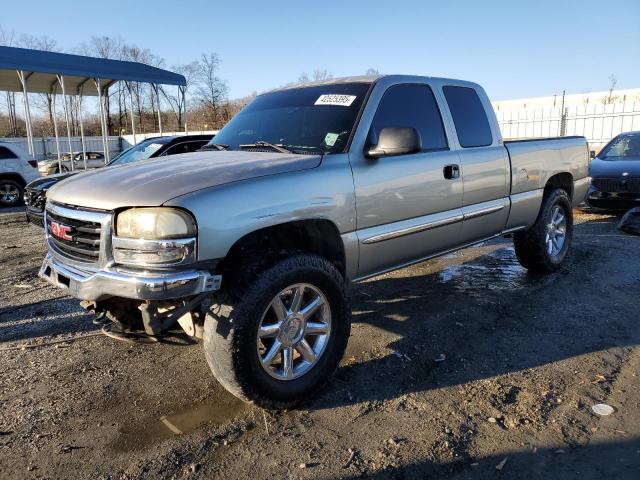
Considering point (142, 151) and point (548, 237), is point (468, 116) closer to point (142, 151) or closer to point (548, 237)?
point (548, 237)

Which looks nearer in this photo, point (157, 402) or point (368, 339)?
point (157, 402)

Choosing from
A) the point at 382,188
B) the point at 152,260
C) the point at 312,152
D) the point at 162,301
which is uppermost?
the point at 312,152

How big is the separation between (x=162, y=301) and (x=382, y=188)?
5.42 ft

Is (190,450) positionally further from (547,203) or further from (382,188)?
(547,203)

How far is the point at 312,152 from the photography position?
11.1 feet

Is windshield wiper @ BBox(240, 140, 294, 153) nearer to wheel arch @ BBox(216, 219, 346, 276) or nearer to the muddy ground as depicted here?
wheel arch @ BBox(216, 219, 346, 276)

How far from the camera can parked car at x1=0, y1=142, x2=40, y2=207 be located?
41.7 feet

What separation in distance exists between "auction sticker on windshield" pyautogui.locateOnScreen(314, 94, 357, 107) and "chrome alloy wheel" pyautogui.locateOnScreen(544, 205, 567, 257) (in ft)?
10.1

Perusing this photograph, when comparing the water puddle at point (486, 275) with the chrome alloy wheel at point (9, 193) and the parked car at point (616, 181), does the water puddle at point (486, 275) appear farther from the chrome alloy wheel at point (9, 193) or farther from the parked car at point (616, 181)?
the chrome alloy wheel at point (9, 193)

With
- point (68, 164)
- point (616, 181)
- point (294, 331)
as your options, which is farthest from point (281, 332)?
point (68, 164)

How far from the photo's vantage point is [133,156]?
8.65 meters

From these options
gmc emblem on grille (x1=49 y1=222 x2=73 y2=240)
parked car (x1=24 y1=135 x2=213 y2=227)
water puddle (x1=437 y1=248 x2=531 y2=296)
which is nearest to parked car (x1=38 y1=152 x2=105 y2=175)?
parked car (x1=24 y1=135 x2=213 y2=227)

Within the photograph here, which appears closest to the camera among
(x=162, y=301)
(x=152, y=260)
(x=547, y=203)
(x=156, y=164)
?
(x=152, y=260)

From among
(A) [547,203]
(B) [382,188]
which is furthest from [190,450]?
(A) [547,203]
